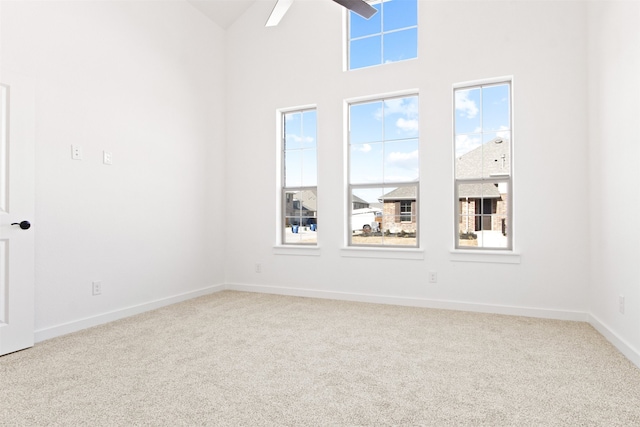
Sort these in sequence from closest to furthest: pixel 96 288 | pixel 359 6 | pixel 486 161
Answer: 1. pixel 359 6
2. pixel 96 288
3. pixel 486 161

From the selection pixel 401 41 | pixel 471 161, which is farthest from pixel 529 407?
pixel 401 41

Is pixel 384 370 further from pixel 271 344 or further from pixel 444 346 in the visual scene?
pixel 271 344

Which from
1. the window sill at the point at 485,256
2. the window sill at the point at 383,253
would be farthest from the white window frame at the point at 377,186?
the window sill at the point at 485,256

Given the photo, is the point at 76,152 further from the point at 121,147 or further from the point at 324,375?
the point at 324,375

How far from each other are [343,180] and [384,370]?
2.49m

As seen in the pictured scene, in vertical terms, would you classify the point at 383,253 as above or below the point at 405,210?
below

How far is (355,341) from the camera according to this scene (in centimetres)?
292

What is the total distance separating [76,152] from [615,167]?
4.28 metres

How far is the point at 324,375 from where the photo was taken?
2.28 metres

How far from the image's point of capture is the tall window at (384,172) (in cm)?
A: 424

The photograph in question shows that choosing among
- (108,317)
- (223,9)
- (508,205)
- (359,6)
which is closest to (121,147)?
(108,317)

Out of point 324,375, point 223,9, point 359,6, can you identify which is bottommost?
point 324,375

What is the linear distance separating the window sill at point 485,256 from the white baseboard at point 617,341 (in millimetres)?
767

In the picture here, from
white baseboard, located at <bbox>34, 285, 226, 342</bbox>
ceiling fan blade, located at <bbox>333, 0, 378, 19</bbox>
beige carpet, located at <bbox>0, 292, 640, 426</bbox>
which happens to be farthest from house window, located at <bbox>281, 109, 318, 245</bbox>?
ceiling fan blade, located at <bbox>333, 0, 378, 19</bbox>
